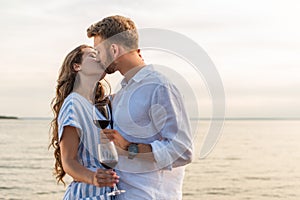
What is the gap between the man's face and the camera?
3.24 meters

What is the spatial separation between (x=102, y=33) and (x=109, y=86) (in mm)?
697

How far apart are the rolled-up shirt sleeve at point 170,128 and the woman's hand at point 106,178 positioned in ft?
0.72

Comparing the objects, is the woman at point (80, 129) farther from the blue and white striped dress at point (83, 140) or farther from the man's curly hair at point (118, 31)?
the man's curly hair at point (118, 31)

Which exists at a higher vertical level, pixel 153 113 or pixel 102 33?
pixel 102 33

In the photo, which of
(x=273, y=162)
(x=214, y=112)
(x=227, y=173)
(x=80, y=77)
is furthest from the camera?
(x=273, y=162)

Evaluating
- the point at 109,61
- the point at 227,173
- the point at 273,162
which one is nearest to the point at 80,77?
the point at 109,61

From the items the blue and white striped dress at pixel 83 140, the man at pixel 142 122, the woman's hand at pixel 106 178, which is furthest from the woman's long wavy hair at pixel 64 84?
the woman's hand at pixel 106 178

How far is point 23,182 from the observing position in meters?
18.9

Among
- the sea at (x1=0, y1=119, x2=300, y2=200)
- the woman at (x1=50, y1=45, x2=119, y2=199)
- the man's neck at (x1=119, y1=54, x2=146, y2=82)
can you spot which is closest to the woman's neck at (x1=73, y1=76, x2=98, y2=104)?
the woman at (x1=50, y1=45, x2=119, y2=199)

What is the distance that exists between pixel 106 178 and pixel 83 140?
328 millimetres

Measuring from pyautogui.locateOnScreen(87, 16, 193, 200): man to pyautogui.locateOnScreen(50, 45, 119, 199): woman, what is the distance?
0.42ft

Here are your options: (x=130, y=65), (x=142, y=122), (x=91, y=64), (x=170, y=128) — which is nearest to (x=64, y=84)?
(x=91, y=64)

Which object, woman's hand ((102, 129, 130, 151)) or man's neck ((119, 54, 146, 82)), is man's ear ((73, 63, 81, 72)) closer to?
man's neck ((119, 54, 146, 82))

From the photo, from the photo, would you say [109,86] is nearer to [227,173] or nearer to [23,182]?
[23,182]
